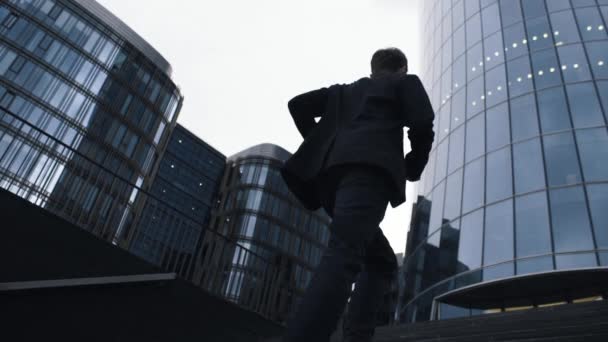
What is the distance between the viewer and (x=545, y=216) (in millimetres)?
16203

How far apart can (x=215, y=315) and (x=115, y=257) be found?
1816 millimetres

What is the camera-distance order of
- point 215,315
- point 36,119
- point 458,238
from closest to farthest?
point 215,315
point 458,238
point 36,119

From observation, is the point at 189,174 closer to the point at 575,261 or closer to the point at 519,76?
the point at 519,76

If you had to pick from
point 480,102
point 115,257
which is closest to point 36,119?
point 480,102

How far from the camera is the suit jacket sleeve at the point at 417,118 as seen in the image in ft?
7.59

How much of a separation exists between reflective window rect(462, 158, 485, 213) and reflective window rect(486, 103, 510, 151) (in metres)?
0.90

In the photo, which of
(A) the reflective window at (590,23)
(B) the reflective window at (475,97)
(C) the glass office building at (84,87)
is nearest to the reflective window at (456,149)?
(B) the reflective window at (475,97)

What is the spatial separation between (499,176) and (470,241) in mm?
2814

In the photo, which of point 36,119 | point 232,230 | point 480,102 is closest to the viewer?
point 480,102

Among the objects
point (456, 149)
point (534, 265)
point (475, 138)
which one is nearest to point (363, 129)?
point (534, 265)

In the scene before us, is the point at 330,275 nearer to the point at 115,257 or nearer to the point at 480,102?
the point at 115,257

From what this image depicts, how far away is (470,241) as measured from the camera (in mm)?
18047

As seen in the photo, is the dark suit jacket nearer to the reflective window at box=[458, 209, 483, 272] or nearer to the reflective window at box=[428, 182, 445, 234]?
the reflective window at box=[458, 209, 483, 272]

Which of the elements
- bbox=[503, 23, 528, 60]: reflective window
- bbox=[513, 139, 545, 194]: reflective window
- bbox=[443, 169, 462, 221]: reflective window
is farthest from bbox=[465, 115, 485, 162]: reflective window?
bbox=[503, 23, 528, 60]: reflective window
